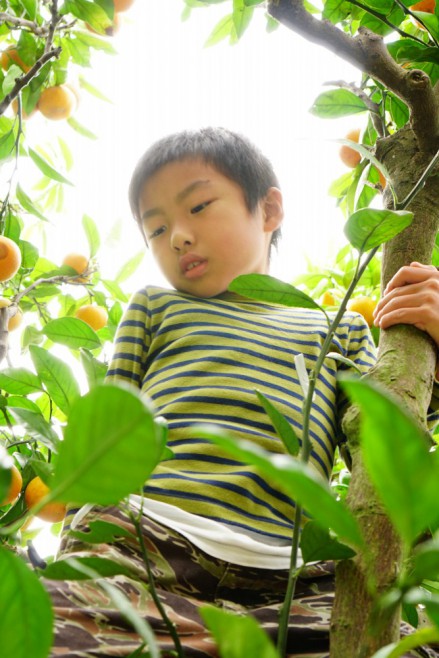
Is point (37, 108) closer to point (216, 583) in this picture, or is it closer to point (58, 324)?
point (58, 324)

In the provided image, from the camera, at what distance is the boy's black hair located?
1.24 m

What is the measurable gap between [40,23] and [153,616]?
1228mm

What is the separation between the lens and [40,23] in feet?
4.72

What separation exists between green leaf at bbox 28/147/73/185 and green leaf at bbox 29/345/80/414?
780 mm

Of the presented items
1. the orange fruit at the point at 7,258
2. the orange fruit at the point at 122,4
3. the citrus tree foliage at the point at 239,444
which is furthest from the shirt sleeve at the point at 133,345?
the orange fruit at the point at 122,4

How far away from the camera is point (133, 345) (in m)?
1.06

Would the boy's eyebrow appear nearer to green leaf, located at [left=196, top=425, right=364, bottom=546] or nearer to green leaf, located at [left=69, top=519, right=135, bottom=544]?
green leaf, located at [left=69, top=519, right=135, bottom=544]

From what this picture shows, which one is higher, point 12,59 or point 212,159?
point 12,59

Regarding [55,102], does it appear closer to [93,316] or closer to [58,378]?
[93,316]

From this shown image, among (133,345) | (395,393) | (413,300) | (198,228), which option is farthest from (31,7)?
(395,393)

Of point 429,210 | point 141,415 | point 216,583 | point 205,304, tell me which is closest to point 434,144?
point 429,210

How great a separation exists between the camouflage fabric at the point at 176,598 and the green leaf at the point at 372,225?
280mm

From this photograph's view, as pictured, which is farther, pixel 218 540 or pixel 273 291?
pixel 218 540

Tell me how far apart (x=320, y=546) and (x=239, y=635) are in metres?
0.20
